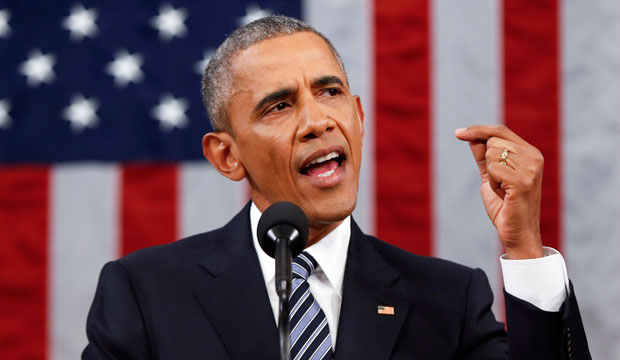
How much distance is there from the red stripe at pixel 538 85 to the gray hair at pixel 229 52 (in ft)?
3.58

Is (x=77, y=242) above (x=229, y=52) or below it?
below

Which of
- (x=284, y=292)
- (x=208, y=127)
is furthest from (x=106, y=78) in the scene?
(x=284, y=292)

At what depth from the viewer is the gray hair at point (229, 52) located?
168cm

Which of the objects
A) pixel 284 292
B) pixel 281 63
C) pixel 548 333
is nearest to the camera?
pixel 284 292

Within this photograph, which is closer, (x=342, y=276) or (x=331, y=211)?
(x=331, y=211)

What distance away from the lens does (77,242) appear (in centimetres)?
261

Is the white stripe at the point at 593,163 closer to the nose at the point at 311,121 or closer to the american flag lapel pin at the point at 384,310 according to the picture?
the american flag lapel pin at the point at 384,310

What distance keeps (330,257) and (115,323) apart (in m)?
0.48

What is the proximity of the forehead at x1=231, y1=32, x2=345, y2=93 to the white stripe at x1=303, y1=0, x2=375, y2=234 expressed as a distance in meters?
0.94

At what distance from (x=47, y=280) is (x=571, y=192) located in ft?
6.11

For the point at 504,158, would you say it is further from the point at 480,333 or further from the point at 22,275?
the point at 22,275

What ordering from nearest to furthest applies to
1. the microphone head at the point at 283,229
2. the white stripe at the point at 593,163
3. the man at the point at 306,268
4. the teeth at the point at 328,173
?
Result: 1. the microphone head at the point at 283,229
2. the man at the point at 306,268
3. the teeth at the point at 328,173
4. the white stripe at the point at 593,163

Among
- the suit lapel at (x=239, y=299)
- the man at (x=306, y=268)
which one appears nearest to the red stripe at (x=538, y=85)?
the man at (x=306, y=268)

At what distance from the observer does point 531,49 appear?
104 inches
